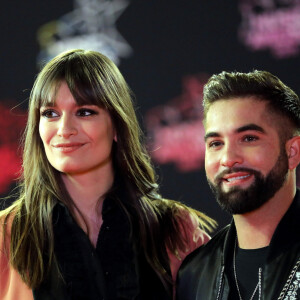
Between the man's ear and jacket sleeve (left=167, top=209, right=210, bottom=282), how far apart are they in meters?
0.57

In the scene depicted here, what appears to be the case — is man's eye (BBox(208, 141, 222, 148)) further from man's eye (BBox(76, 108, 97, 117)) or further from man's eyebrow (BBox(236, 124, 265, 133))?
man's eye (BBox(76, 108, 97, 117))

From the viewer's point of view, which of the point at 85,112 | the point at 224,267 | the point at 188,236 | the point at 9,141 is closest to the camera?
the point at 224,267

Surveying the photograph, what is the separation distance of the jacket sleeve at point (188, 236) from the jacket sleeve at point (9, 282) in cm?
50

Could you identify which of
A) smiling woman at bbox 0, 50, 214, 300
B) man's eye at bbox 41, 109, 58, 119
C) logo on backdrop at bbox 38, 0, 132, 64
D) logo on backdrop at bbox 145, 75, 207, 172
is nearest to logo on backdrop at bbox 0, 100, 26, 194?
logo on backdrop at bbox 38, 0, 132, 64

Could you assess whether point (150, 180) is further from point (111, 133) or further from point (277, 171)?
point (277, 171)

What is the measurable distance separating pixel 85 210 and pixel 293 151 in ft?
2.40

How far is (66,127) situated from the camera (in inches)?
88.9

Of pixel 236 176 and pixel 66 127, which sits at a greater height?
pixel 66 127

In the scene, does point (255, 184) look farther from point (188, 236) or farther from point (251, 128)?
point (188, 236)

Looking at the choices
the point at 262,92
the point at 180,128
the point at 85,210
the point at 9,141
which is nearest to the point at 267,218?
the point at 262,92

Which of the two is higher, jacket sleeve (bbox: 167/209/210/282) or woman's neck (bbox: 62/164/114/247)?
woman's neck (bbox: 62/164/114/247)

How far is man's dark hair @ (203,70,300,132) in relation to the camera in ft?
6.76

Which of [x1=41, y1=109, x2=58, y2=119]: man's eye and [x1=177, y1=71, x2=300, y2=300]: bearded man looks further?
[x1=41, y1=109, x2=58, y2=119]: man's eye

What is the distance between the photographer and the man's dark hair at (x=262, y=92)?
206 cm
